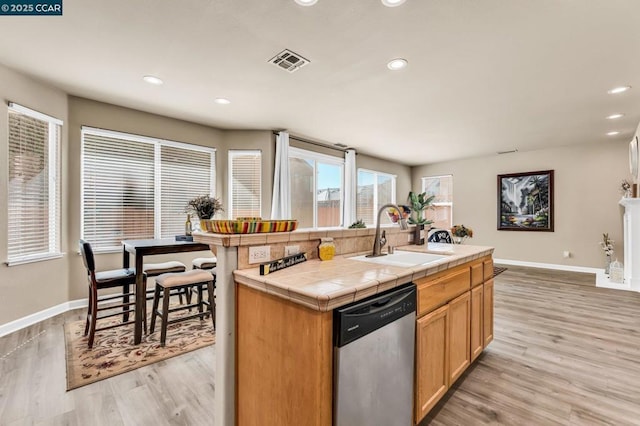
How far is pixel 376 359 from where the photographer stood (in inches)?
47.8

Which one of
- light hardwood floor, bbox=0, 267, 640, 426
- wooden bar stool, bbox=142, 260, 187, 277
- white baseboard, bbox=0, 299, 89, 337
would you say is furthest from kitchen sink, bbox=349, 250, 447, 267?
white baseboard, bbox=0, 299, 89, 337

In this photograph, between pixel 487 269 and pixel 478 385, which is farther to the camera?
pixel 487 269

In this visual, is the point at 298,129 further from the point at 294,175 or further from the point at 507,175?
the point at 507,175

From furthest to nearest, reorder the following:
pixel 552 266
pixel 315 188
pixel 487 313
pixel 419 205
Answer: pixel 552 266 < pixel 315 188 < pixel 419 205 < pixel 487 313

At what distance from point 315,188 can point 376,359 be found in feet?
16.1

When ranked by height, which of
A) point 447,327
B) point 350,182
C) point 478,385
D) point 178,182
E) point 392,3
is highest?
point 392,3

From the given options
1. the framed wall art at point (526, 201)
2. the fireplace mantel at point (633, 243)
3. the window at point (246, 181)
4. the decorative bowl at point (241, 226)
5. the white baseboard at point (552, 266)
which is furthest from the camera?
the framed wall art at point (526, 201)

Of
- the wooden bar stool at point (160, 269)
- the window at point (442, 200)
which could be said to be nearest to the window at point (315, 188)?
the wooden bar stool at point (160, 269)

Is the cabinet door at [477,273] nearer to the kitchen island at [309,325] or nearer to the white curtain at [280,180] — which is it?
the kitchen island at [309,325]

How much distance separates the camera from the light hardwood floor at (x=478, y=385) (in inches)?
67.2

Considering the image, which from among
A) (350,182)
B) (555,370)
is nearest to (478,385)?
(555,370)

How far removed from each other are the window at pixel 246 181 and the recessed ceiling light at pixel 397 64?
2828 mm

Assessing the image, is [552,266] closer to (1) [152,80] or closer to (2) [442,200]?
(2) [442,200]

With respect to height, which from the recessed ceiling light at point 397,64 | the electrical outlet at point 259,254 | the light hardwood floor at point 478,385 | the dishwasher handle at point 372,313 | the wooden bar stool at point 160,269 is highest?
the recessed ceiling light at point 397,64
